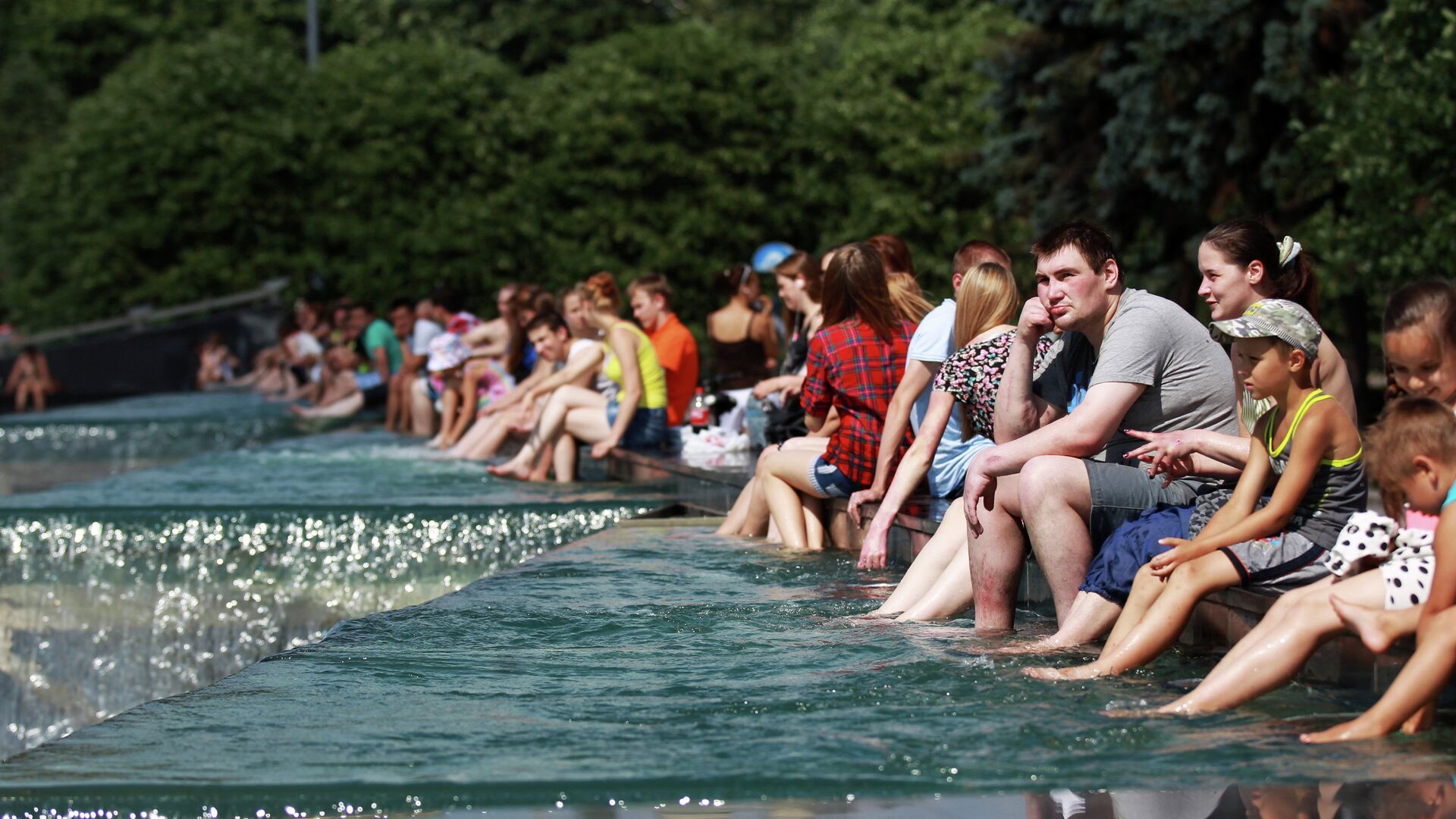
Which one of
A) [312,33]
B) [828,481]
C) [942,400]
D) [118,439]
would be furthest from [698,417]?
[312,33]

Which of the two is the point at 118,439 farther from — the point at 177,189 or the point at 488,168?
the point at 177,189

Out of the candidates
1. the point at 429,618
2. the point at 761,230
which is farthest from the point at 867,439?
the point at 761,230

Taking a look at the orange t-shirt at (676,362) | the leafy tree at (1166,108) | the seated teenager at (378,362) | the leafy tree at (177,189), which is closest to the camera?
the orange t-shirt at (676,362)

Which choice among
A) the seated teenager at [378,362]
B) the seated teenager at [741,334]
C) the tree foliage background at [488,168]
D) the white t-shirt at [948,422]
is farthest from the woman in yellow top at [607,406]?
the tree foliage background at [488,168]

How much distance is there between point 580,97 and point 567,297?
1819 cm

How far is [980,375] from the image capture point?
21.9 feet

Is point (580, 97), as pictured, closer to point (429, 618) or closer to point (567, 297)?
point (567, 297)

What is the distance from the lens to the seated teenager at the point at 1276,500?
4941 mm

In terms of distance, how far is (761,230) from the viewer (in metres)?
31.0

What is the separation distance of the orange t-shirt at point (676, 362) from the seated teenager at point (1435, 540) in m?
8.12

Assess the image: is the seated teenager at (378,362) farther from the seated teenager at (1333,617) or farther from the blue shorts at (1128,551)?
the seated teenager at (1333,617)

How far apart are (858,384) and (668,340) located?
4626 mm

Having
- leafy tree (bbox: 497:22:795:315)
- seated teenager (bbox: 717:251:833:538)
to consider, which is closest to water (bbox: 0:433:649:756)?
seated teenager (bbox: 717:251:833:538)

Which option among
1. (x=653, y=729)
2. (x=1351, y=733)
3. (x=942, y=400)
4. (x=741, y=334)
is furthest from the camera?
(x=741, y=334)
